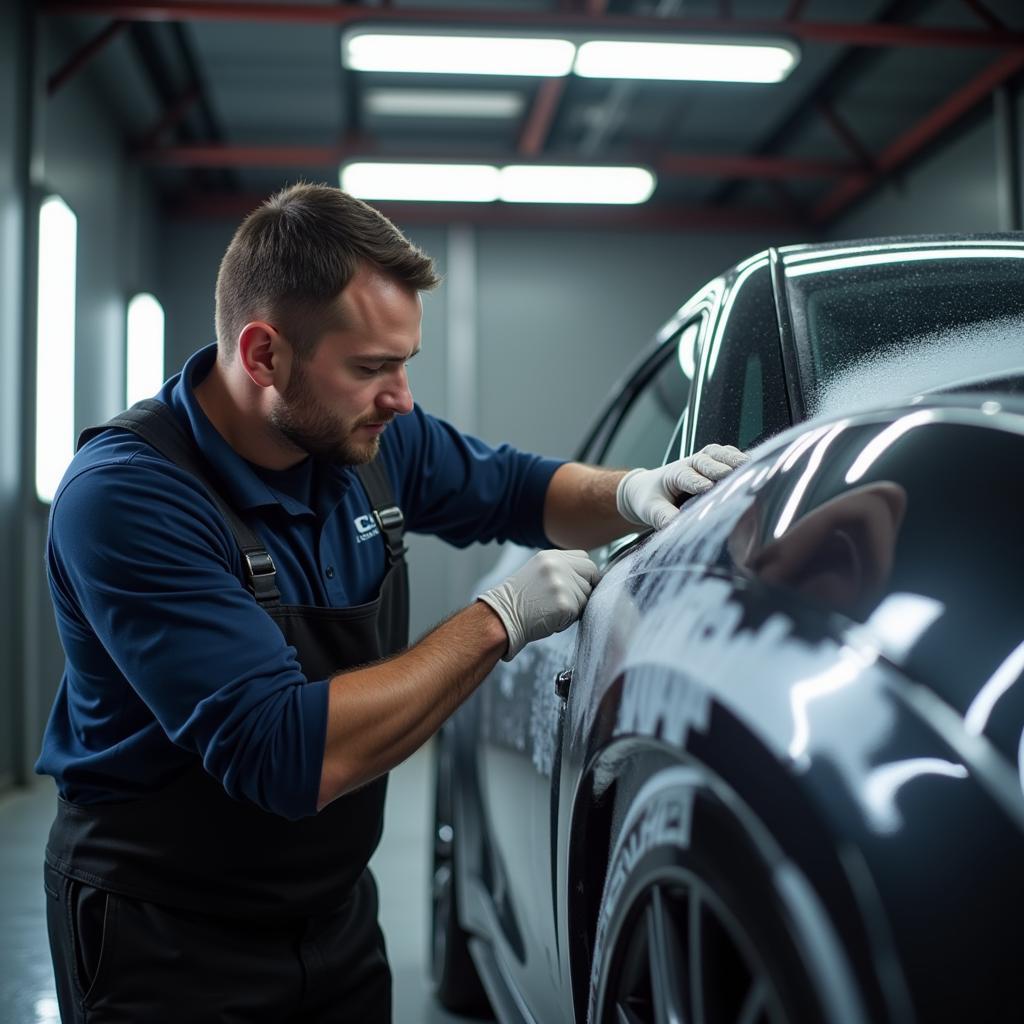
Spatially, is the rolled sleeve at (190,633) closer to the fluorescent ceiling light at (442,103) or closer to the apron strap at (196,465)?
the apron strap at (196,465)

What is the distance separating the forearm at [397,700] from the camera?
1384mm

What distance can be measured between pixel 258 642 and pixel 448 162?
6282 mm

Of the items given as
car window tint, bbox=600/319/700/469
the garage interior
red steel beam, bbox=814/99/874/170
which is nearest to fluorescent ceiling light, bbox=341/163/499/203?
the garage interior

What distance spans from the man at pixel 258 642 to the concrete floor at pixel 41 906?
1.09m

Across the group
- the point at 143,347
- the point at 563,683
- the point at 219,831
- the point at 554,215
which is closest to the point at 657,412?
the point at 563,683

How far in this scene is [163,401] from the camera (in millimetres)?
1724

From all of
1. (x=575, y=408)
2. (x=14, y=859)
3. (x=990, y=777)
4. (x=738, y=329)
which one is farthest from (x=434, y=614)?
(x=990, y=777)

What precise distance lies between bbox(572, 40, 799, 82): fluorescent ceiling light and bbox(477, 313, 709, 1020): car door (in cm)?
386

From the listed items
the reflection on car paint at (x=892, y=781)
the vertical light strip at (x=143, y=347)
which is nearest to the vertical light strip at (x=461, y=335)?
the vertical light strip at (x=143, y=347)

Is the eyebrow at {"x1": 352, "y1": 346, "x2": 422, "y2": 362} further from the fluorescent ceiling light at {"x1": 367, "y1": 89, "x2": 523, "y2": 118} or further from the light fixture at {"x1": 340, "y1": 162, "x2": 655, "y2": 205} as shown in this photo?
the fluorescent ceiling light at {"x1": 367, "y1": 89, "x2": 523, "y2": 118}

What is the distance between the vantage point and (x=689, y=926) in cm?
88

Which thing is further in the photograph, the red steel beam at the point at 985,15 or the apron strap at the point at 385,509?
the red steel beam at the point at 985,15

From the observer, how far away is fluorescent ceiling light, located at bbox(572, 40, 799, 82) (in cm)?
549

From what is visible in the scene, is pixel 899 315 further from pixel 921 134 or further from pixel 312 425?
pixel 921 134
